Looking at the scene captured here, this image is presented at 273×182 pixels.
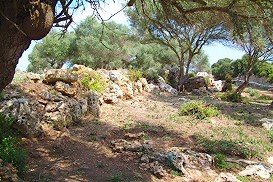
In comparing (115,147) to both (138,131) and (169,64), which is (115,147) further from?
(169,64)

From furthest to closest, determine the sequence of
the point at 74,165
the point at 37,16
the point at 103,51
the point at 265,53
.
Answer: the point at 103,51, the point at 265,53, the point at 74,165, the point at 37,16

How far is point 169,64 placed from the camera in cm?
3016

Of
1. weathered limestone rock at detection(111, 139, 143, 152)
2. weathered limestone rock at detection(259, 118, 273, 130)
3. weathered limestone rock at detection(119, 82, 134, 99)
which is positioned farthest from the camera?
weathered limestone rock at detection(119, 82, 134, 99)

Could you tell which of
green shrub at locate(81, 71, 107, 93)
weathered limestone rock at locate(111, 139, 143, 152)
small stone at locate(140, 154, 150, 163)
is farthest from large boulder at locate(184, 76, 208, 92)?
small stone at locate(140, 154, 150, 163)

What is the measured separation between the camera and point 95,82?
33.8 ft

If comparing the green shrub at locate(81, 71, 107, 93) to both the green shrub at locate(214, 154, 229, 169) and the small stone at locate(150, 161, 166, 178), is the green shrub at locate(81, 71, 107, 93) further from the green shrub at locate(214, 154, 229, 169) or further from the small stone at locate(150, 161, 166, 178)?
the green shrub at locate(214, 154, 229, 169)

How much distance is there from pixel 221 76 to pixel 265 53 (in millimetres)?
14213

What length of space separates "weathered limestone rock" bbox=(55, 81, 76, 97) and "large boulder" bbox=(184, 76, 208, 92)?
1442 cm

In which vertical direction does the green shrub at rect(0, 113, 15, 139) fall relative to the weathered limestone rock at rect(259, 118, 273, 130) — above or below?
above

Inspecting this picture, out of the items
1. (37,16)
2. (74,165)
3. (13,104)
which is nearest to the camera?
(37,16)

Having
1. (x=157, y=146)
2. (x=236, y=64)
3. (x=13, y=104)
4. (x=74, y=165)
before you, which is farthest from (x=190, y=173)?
(x=236, y=64)

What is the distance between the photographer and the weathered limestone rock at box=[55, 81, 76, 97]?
7648 mm

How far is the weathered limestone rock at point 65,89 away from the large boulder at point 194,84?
1442 centimetres

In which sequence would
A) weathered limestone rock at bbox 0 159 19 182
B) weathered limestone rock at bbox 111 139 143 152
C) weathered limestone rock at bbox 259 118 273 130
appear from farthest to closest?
weathered limestone rock at bbox 259 118 273 130, weathered limestone rock at bbox 111 139 143 152, weathered limestone rock at bbox 0 159 19 182
